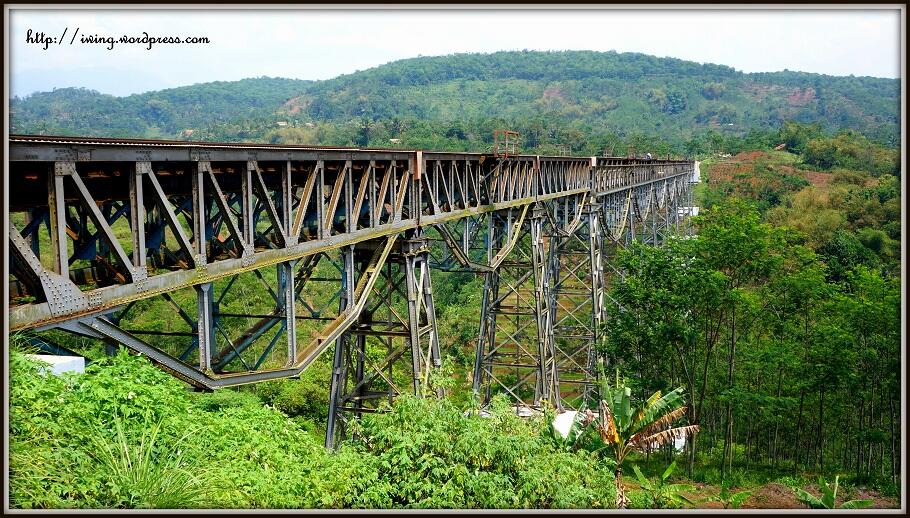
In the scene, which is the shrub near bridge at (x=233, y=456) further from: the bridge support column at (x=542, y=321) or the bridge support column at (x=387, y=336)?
the bridge support column at (x=542, y=321)

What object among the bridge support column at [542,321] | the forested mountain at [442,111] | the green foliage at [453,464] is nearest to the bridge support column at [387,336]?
the green foliage at [453,464]

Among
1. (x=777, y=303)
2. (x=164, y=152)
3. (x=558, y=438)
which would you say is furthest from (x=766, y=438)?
(x=164, y=152)

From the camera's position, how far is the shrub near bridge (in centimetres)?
612


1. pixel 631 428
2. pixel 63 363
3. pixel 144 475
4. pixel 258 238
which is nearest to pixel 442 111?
pixel 631 428

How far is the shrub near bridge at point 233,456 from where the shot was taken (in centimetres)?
612

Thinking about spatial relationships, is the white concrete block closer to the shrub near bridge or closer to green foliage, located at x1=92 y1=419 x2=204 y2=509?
the shrub near bridge

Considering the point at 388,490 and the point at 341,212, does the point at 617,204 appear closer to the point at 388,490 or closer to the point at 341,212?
the point at 341,212

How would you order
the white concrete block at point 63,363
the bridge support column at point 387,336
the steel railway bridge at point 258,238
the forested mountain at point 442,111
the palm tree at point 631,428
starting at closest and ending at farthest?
the steel railway bridge at point 258,238 → the white concrete block at point 63,363 → the bridge support column at point 387,336 → the palm tree at point 631,428 → the forested mountain at point 442,111

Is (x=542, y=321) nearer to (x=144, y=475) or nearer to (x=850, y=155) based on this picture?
(x=144, y=475)

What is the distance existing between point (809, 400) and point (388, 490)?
19948 mm

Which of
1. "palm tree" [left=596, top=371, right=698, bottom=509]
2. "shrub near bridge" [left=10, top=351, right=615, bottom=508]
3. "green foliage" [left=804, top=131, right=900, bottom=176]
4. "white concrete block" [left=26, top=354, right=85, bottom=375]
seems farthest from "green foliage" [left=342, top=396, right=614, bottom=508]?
"green foliage" [left=804, top=131, right=900, bottom=176]

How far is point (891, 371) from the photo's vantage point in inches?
806

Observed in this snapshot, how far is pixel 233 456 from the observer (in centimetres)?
743

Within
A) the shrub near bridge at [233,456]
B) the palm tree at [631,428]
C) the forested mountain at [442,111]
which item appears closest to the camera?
the shrub near bridge at [233,456]
